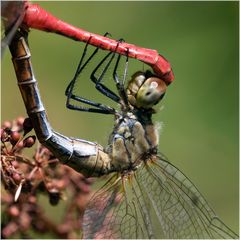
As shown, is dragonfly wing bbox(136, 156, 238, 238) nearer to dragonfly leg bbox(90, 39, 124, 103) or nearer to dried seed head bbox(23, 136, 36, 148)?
dragonfly leg bbox(90, 39, 124, 103)

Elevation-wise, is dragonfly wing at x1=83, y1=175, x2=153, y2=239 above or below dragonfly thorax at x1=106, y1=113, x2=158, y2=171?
below

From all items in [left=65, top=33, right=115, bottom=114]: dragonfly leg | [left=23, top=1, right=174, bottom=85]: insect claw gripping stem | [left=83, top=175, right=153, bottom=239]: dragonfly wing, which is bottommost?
[left=83, top=175, right=153, bottom=239]: dragonfly wing

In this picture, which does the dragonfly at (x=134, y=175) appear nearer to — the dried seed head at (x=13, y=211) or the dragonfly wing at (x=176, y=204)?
the dragonfly wing at (x=176, y=204)

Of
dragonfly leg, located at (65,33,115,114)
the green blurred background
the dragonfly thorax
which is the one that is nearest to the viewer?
dragonfly leg, located at (65,33,115,114)

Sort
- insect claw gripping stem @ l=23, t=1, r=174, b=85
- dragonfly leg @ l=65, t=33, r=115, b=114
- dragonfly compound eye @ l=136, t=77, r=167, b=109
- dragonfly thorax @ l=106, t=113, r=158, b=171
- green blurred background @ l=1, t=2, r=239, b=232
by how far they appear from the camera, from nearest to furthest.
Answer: insect claw gripping stem @ l=23, t=1, r=174, b=85 → dragonfly leg @ l=65, t=33, r=115, b=114 → dragonfly compound eye @ l=136, t=77, r=167, b=109 → dragonfly thorax @ l=106, t=113, r=158, b=171 → green blurred background @ l=1, t=2, r=239, b=232

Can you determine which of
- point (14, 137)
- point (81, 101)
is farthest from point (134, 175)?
point (14, 137)

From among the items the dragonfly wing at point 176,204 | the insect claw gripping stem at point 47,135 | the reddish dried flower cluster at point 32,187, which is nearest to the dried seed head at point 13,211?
the reddish dried flower cluster at point 32,187

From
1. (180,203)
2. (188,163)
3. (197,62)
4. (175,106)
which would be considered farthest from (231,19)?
(180,203)

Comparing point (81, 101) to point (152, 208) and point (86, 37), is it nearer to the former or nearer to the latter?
point (86, 37)

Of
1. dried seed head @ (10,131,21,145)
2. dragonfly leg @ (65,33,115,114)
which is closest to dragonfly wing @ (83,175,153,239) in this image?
dragonfly leg @ (65,33,115,114)
